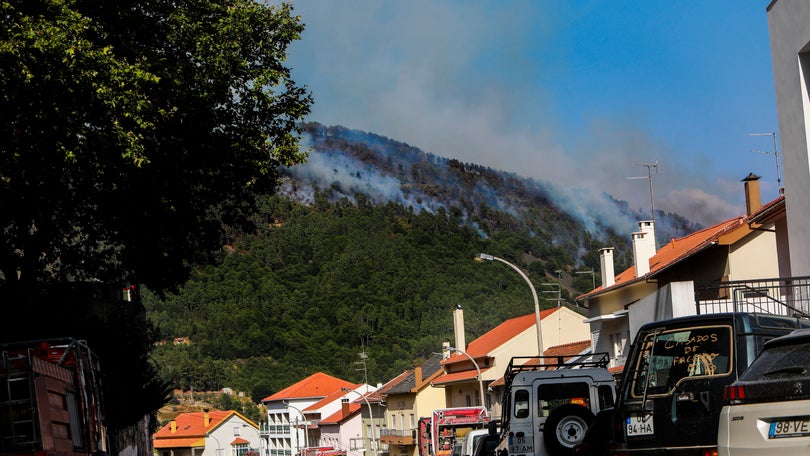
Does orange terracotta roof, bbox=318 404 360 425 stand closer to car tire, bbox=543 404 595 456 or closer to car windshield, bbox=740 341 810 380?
car tire, bbox=543 404 595 456

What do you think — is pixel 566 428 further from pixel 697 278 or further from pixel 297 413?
pixel 297 413

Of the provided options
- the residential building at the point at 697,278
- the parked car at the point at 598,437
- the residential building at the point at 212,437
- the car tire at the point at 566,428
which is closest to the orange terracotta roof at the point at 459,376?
the residential building at the point at 697,278

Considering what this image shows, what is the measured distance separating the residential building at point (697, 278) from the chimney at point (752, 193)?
3 cm

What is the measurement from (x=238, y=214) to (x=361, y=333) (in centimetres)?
11659

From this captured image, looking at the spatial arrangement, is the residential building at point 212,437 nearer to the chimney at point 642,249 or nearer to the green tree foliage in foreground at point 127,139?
the chimney at point 642,249

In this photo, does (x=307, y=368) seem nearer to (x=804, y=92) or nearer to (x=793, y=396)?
(x=804, y=92)

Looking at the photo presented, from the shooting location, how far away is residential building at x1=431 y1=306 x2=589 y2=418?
64.7 m

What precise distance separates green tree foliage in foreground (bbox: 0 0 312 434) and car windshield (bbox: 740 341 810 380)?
11.6 meters

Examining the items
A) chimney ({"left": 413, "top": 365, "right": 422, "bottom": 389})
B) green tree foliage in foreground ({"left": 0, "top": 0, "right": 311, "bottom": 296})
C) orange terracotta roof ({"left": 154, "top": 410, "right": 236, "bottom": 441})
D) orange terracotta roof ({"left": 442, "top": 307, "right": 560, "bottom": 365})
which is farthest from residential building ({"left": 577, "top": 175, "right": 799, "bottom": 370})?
orange terracotta roof ({"left": 154, "top": 410, "right": 236, "bottom": 441})

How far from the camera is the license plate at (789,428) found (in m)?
7.14

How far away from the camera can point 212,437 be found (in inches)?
5399

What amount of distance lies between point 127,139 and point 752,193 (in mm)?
24204

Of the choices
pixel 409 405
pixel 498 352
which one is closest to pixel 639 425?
pixel 498 352

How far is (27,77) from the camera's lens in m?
15.3
